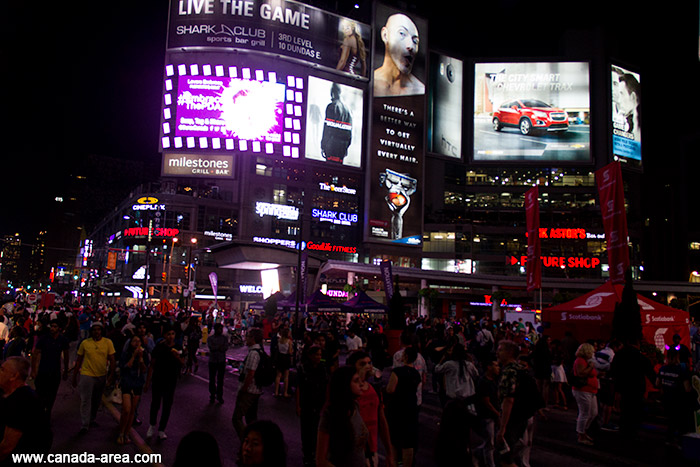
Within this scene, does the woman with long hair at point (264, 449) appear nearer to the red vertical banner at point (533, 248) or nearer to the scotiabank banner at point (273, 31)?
the red vertical banner at point (533, 248)

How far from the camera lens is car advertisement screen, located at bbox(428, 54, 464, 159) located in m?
83.1

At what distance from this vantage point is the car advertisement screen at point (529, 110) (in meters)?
83.6

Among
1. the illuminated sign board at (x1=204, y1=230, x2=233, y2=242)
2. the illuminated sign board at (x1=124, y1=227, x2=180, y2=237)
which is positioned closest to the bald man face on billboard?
the illuminated sign board at (x1=204, y1=230, x2=233, y2=242)

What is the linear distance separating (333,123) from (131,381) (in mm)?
67130

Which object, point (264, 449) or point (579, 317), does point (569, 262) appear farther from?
point (264, 449)

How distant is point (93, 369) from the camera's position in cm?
931

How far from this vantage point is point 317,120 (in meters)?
72.7

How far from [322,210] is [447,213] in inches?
792

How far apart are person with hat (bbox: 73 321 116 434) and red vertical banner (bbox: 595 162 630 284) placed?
13818 mm

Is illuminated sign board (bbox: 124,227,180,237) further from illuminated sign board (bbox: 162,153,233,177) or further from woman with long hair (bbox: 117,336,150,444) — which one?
woman with long hair (bbox: 117,336,150,444)

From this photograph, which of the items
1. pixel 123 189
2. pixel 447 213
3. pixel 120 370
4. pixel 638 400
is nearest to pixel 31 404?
pixel 120 370

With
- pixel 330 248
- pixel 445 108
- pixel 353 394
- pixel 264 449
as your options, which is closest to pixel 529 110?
pixel 445 108

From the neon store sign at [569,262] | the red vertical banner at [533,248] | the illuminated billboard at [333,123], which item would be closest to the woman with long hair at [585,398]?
the red vertical banner at [533,248]

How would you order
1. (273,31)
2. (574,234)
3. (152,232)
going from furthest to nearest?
1. (574,234)
2. (152,232)
3. (273,31)
